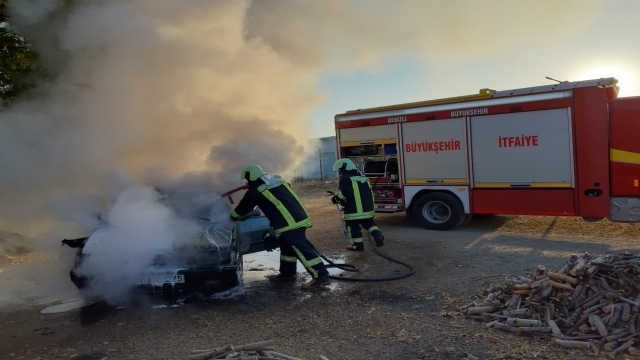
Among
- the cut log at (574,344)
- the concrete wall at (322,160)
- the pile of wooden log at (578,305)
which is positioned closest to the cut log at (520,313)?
the pile of wooden log at (578,305)

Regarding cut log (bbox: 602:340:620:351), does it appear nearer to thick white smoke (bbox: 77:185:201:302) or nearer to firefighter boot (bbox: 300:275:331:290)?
firefighter boot (bbox: 300:275:331:290)

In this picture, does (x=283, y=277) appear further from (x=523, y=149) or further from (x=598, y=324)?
(x=523, y=149)

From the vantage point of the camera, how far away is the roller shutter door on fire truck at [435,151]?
26.8 ft

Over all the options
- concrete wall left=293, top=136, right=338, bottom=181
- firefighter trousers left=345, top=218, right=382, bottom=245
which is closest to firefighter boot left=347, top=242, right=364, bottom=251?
firefighter trousers left=345, top=218, right=382, bottom=245

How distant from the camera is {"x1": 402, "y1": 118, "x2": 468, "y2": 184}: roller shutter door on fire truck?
321 inches

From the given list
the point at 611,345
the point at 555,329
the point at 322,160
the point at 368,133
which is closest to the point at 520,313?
the point at 555,329

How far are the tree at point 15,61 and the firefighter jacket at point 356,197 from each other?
4873 mm

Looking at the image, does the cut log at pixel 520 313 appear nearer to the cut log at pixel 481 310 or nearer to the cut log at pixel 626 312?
the cut log at pixel 481 310

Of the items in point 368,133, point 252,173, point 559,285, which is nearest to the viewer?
point 559,285

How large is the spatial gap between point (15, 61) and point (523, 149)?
808 cm

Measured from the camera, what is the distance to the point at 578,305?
3730mm

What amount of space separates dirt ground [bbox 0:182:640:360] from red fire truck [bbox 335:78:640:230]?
0.95 metres

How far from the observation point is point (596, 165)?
687 cm

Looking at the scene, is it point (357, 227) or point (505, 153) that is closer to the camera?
point (357, 227)
